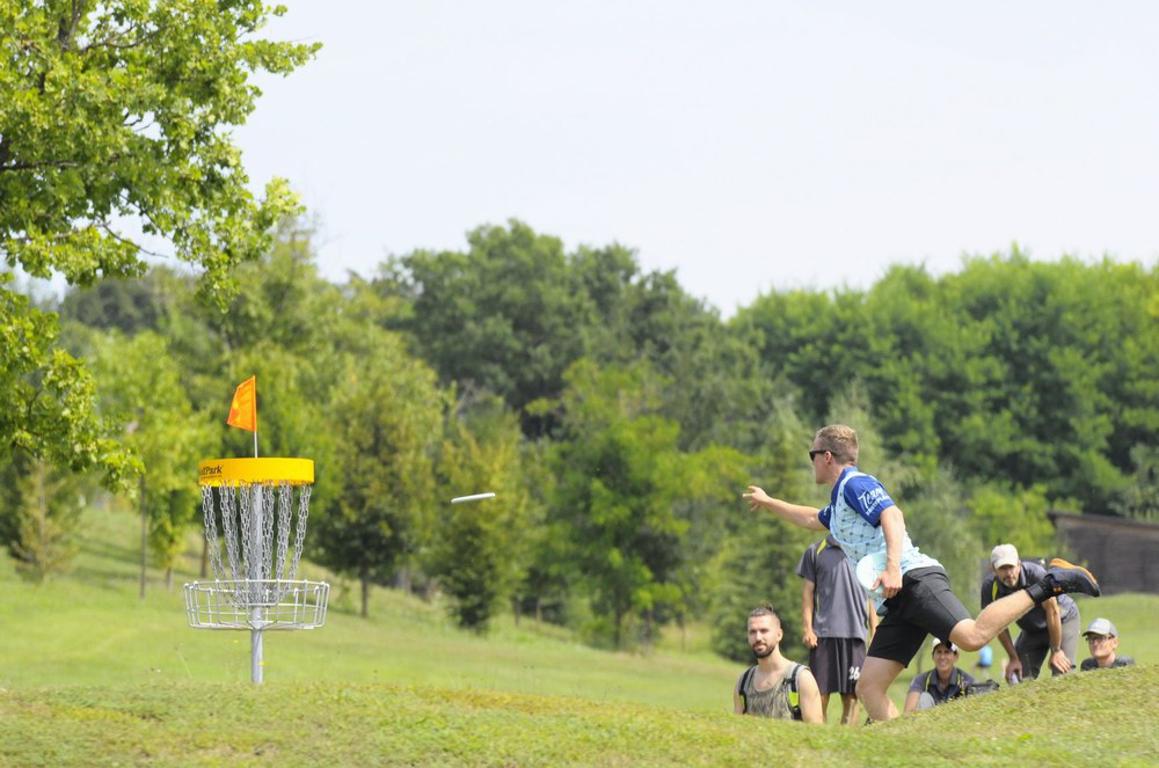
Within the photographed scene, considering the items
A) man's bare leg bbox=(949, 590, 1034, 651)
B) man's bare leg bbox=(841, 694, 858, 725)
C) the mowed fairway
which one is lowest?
man's bare leg bbox=(841, 694, 858, 725)

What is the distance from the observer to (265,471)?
1411 cm

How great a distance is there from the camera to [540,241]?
102 metres

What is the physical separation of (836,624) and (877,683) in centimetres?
251

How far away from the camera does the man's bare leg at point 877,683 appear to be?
1181 centimetres

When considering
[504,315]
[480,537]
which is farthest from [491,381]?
[480,537]

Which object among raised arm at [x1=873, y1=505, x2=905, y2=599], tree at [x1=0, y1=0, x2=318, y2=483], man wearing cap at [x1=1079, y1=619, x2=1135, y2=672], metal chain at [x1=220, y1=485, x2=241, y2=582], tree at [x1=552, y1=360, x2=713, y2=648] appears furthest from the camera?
tree at [x1=552, y1=360, x2=713, y2=648]

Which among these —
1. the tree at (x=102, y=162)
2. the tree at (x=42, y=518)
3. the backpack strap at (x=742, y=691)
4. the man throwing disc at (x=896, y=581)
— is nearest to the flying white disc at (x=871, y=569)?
the man throwing disc at (x=896, y=581)

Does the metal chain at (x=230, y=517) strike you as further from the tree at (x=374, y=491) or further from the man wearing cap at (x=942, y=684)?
the tree at (x=374, y=491)

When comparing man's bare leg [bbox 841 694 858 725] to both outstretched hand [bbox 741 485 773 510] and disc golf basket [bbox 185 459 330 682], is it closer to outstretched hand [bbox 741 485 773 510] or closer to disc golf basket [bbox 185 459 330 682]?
outstretched hand [bbox 741 485 773 510]

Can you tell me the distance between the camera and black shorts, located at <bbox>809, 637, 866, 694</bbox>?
14422 millimetres

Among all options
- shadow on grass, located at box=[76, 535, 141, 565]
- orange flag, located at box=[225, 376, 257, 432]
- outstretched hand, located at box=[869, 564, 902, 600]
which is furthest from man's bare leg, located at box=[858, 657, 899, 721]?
shadow on grass, located at box=[76, 535, 141, 565]

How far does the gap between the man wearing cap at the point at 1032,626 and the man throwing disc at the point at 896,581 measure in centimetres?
216

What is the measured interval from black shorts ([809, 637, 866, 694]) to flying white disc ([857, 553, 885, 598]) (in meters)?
3.33

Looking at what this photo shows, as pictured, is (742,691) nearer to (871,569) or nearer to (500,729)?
(871,569)
